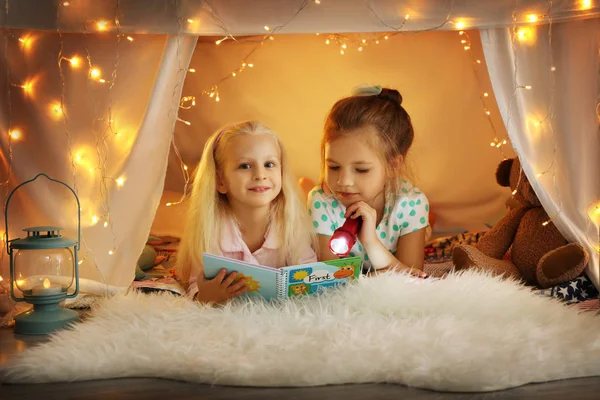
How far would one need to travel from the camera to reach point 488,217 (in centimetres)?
337

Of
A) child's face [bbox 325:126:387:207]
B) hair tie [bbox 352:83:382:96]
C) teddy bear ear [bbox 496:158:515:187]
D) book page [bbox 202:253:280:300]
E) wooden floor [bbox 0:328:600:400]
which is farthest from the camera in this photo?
teddy bear ear [bbox 496:158:515:187]

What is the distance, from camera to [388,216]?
101 inches

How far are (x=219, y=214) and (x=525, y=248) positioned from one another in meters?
1.00

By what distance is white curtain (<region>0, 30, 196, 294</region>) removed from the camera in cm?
237

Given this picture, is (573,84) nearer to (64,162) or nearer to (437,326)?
(437,326)

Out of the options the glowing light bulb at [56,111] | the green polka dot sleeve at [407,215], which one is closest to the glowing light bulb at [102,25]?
the glowing light bulb at [56,111]

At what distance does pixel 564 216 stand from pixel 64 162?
5.00 ft

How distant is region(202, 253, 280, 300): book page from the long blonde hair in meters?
0.24

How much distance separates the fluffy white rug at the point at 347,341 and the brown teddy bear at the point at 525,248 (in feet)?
0.81

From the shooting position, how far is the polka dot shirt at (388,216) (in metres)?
2.54

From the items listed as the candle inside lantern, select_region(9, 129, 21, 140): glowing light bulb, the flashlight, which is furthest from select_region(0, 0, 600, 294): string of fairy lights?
the flashlight

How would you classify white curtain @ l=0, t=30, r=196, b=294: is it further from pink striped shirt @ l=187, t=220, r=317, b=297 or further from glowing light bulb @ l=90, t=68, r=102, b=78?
pink striped shirt @ l=187, t=220, r=317, b=297

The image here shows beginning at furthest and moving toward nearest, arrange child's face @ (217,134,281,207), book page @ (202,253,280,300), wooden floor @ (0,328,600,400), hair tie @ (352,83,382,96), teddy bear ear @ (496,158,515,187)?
teddy bear ear @ (496,158,515,187), hair tie @ (352,83,382,96), child's face @ (217,134,281,207), book page @ (202,253,280,300), wooden floor @ (0,328,600,400)

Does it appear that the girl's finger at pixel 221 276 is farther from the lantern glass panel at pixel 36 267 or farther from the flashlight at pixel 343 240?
the lantern glass panel at pixel 36 267
